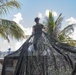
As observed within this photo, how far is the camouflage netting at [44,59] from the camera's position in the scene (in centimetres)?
411

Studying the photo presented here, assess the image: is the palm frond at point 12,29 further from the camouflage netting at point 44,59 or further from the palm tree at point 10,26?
the camouflage netting at point 44,59

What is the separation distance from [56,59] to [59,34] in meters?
9.68

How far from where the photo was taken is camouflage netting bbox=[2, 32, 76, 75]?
4.11m

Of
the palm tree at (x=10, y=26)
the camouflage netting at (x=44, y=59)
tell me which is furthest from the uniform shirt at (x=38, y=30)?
the palm tree at (x=10, y=26)

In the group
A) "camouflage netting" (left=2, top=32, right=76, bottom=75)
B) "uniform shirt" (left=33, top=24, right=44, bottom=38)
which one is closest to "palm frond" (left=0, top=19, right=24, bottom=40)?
"uniform shirt" (left=33, top=24, right=44, bottom=38)

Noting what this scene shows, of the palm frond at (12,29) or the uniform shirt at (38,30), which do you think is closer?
the uniform shirt at (38,30)

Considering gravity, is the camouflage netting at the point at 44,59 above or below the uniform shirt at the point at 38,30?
below

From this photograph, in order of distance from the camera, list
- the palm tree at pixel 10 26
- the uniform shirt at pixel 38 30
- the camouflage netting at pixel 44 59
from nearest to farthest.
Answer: the camouflage netting at pixel 44 59 < the uniform shirt at pixel 38 30 < the palm tree at pixel 10 26

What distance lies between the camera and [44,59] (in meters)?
4.21

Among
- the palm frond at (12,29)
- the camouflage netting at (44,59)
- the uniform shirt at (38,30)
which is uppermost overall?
the palm frond at (12,29)

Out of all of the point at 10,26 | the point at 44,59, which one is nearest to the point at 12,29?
the point at 10,26

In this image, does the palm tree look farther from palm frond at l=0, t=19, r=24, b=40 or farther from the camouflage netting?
the camouflage netting

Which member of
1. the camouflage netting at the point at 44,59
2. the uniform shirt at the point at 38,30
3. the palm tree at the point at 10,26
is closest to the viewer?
the camouflage netting at the point at 44,59

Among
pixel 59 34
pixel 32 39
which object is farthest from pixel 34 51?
pixel 59 34
